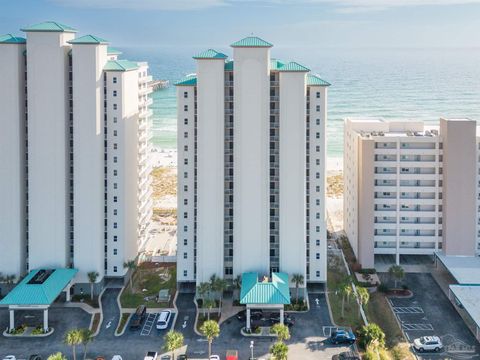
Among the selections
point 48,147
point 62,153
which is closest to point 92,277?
point 62,153

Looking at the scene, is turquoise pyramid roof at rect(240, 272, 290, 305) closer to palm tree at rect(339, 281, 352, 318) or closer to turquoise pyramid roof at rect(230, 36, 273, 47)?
palm tree at rect(339, 281, 352, 318)

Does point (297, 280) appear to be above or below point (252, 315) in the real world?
above

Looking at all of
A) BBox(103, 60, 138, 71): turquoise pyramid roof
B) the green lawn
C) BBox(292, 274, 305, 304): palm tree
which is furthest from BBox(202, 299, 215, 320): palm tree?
BBox(103, 60, 138, 71): turquoise pyramid roof

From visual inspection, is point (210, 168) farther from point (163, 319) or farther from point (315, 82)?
point (163, 319)

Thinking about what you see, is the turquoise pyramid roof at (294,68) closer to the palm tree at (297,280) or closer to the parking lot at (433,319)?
the palm tree at (297,280)

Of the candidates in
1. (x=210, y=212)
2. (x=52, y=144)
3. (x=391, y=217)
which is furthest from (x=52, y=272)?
(x=391, y=217)

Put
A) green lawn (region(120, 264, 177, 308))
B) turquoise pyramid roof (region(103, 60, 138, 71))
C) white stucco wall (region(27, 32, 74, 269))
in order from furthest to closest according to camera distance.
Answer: turquoise pyramid roof (region(103, 60, 138, 71)) → white stucco wall (region(27, 32, 74, 269)) → green lawn (region(120, 264, 177, 308))
